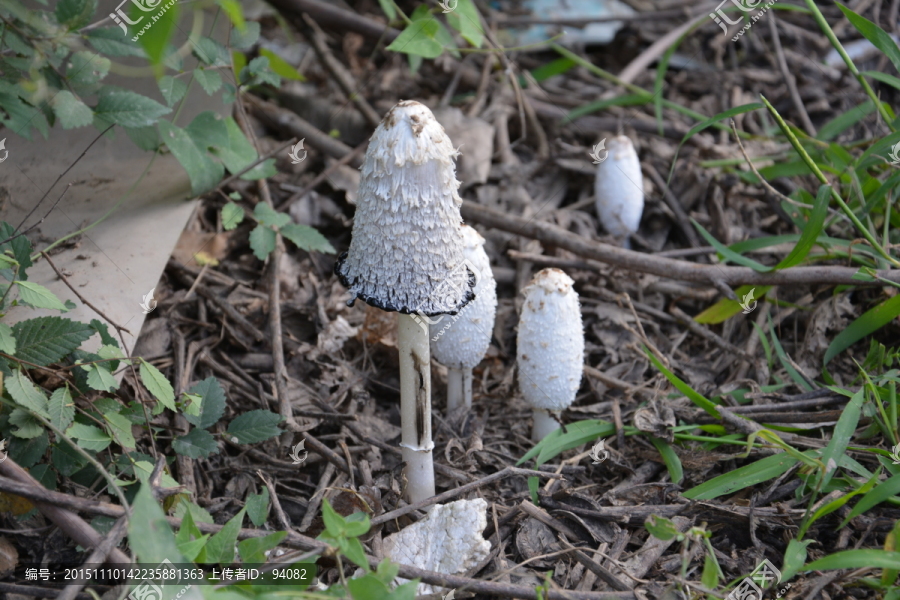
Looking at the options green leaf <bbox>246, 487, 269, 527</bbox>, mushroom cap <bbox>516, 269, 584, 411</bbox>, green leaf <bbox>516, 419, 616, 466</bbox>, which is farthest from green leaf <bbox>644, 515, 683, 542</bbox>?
green leaf <bbox>246, 487, 269, 527</bbox>

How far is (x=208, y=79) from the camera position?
2.70 meters

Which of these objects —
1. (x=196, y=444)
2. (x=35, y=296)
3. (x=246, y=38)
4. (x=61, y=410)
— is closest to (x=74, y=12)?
(x=246, y=38)

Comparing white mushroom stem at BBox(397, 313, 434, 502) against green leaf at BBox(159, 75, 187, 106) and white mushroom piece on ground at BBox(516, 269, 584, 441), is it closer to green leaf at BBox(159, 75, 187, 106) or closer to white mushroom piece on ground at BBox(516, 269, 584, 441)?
white mushroom piece on ground at BBox(516, 269, 584, 441)

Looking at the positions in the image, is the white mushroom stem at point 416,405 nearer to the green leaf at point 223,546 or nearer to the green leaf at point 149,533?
the green leaf at point 223,546

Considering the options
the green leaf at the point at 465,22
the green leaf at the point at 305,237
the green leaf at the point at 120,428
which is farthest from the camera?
the green leaf at the point at 465,22

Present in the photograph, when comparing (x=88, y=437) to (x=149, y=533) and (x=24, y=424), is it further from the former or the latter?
(x=149, y=533)

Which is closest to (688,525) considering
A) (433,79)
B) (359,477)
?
(359,477)

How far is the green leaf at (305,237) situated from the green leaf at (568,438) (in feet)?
3.98

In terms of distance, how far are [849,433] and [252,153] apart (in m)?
2.73

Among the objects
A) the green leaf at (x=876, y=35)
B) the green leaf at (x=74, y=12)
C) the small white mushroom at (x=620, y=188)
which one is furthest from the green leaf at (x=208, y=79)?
the green leaf at (x=876, y=35)

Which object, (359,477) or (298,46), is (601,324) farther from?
(298,46)

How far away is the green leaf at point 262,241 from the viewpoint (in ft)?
9.46

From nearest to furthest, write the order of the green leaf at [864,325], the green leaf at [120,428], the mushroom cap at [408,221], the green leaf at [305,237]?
the mushroom cap at [408,221] < the green leaf at [120,428] < the green leaf at [864,325] < the green leaf at [305,237]

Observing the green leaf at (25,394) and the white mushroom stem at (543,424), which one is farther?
the white mushroom stem at (543,424)
